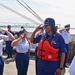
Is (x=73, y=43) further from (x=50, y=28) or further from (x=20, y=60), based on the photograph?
(x=50, y=28)

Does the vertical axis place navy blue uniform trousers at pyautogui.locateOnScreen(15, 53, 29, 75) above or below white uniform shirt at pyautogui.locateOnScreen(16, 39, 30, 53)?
below

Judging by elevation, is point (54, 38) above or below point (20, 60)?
above

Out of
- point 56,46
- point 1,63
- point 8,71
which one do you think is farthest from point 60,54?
point 8,71

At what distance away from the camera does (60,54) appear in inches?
156

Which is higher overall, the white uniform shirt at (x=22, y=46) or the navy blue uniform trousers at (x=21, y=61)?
the white uniform shirt at (x=22, y=46)

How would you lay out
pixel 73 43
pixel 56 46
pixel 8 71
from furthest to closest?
pixel 73 43 → pixel 8 71 → pixel 56 46

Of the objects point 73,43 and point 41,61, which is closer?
point 41,61

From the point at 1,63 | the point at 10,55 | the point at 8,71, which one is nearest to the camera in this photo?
the point at 1,63

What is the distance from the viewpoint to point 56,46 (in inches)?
153

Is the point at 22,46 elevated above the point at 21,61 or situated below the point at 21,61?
above

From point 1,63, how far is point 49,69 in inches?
54.3

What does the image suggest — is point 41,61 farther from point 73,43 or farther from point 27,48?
point 73,43

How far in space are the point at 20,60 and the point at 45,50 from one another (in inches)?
66.4

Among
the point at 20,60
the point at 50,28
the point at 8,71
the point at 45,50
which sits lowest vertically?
the point at 8,71
